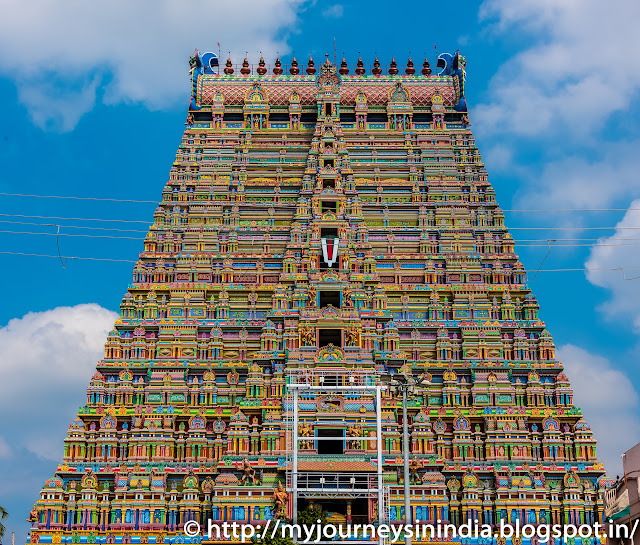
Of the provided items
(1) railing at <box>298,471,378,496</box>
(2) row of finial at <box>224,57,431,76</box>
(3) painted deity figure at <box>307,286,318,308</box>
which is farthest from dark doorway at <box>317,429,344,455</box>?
(2) row of finial at <box>224,57,431,76</box>

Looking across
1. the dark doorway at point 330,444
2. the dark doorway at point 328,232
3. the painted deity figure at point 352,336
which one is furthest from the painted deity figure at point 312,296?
the dark doorway at point 330,444

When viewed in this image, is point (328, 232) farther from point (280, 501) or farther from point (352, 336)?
point (280, 501)

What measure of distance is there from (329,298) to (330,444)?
1149cm

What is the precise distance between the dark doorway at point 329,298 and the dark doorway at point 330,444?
10.4 meters

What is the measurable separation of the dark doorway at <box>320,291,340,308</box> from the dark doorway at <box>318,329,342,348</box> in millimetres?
2433

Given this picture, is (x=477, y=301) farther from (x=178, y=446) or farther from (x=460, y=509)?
(x=178, y=446)

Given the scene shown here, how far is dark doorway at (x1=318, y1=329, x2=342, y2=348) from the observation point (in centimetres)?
7406

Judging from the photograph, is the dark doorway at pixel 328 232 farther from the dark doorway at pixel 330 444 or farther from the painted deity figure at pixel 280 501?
the painted deity figure at pixel 280 501

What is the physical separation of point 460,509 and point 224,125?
42.5m

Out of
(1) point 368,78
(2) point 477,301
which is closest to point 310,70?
(1) point 368,78

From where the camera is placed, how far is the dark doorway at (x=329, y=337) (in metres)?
74.1

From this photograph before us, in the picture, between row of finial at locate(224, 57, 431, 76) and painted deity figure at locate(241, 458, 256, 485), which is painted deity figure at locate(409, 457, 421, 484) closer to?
painted deity figure at locate(241, 458, 256, 485)

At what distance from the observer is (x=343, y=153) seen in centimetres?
8869

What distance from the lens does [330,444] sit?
69.7 meters
